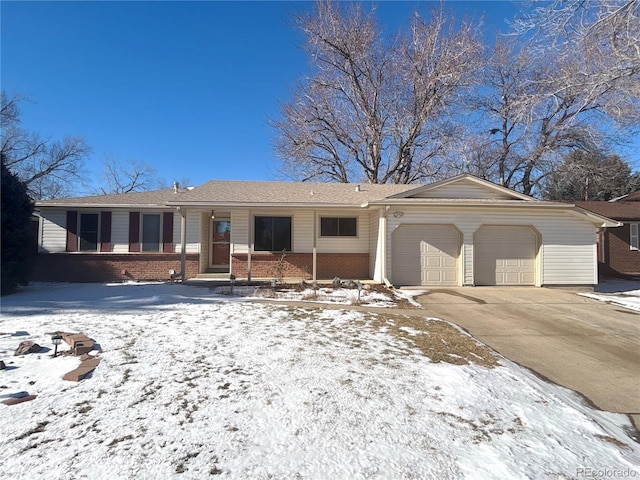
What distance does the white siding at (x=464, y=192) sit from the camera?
A: 456 inches

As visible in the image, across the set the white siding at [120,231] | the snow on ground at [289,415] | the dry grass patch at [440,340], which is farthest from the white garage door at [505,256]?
the white siding at [120,231]

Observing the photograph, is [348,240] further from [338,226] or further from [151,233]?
[151,233]

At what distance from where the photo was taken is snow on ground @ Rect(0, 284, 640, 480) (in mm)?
2303

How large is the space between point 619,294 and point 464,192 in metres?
5.76

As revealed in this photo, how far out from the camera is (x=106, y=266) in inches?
481

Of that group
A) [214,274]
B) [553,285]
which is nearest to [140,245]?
[214,274]

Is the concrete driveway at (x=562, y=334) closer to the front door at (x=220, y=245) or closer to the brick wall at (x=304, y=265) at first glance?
the brick wall at (x=304, y=265)

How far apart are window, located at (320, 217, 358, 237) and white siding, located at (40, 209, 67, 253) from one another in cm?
938

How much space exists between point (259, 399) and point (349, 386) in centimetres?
94

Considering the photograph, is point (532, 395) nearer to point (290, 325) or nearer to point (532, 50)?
point (290, 325)

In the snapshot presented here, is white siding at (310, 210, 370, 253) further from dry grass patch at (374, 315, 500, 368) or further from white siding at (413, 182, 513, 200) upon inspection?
dry grass patch at (374, 315, 500, 368)

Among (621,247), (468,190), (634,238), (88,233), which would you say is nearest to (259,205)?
(88,233)

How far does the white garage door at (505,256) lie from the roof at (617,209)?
8.20 meters

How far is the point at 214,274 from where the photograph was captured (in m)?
12.7
